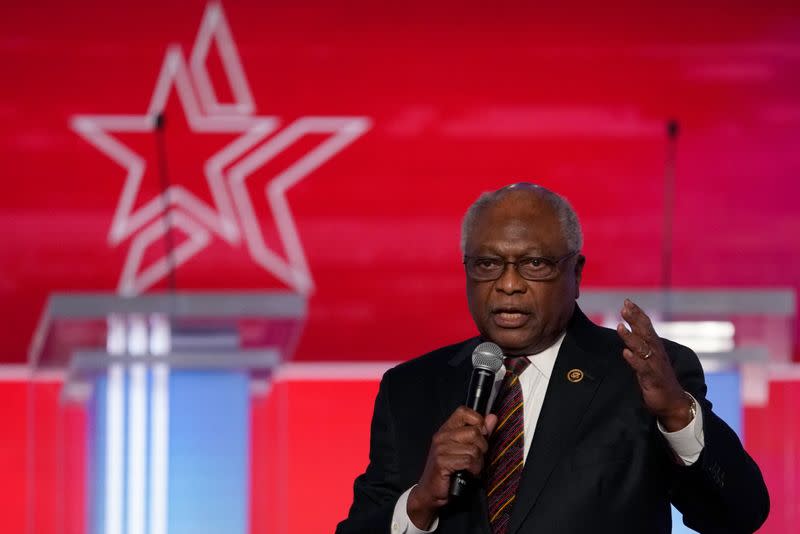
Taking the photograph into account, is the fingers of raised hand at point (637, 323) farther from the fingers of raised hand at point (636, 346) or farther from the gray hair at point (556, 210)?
the gray hair at point (556, 210)

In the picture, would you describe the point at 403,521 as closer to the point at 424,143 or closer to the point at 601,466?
the point at 601,466

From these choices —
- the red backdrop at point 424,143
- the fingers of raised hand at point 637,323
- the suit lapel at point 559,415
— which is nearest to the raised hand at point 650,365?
the fingers of raised hand at point 637,323

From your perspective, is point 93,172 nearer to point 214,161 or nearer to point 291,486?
point 214,161

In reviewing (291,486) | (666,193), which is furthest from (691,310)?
(666,193)

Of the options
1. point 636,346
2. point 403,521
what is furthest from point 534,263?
point 403,521

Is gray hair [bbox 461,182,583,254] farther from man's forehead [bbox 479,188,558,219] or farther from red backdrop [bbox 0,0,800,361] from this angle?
red backdrop [bbox 0,0,800,361]

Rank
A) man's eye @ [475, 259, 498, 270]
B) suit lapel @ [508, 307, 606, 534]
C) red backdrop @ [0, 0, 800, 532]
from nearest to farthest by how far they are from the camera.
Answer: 1. suit lapel @ [508, 307, 606, 534]
2. man's eye @ [475, 259, 498, 270]
3. red backdrop @ [0, 0, 800, 532]

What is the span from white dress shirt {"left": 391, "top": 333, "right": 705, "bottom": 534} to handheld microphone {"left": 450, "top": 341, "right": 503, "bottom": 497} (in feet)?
0.04

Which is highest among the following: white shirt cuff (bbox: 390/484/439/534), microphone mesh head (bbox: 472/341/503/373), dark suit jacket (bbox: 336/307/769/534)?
microphone mesh head (bbox: 472/341/503/373)

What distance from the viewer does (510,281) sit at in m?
1.67

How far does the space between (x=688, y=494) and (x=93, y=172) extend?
346cm

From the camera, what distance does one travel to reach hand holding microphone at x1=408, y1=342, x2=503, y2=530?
4.86ft

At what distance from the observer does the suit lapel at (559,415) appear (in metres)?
1.59

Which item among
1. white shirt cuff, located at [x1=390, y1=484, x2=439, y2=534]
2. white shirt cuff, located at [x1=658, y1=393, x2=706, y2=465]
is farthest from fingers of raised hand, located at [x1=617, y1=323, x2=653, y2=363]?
white shirt cuff, located at [x1=390, y1=484, x2=439, y2=534]
